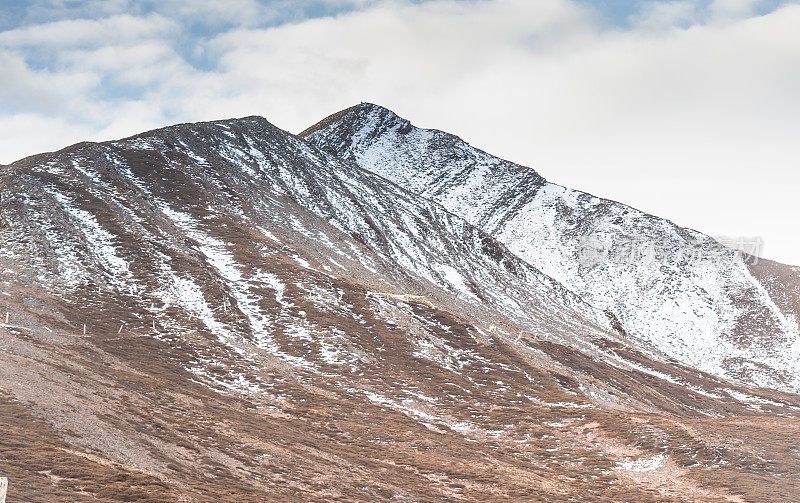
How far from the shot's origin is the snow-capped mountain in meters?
124

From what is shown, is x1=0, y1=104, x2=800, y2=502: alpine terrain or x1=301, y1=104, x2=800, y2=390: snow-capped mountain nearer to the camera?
x1=0, y1=104, x2=800, y2=502: alpine terrain

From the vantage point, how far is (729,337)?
12925cm

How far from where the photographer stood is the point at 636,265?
155250 millimetres

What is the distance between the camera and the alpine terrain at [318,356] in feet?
82.8

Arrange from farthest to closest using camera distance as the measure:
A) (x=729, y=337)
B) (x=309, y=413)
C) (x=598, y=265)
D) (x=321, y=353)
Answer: (x=598, y=265), (x=729, y=337), (x=321, y=353), (x=309, y=413)

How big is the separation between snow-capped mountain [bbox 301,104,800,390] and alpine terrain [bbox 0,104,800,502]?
1248mm

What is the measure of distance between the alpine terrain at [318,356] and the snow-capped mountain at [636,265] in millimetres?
1248

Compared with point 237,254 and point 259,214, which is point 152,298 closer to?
point 237,254

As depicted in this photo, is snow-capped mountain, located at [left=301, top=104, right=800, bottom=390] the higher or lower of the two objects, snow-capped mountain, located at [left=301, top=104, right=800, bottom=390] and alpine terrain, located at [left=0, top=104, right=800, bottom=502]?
the higher

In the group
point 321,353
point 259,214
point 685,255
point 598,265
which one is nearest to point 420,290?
point 259,214

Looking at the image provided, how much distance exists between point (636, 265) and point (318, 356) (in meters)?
128

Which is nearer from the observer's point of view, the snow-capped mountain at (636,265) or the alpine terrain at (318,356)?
the alpine terrain at (318,356)

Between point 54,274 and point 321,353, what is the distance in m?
26.9

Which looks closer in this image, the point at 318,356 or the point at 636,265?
the point at 318,356
